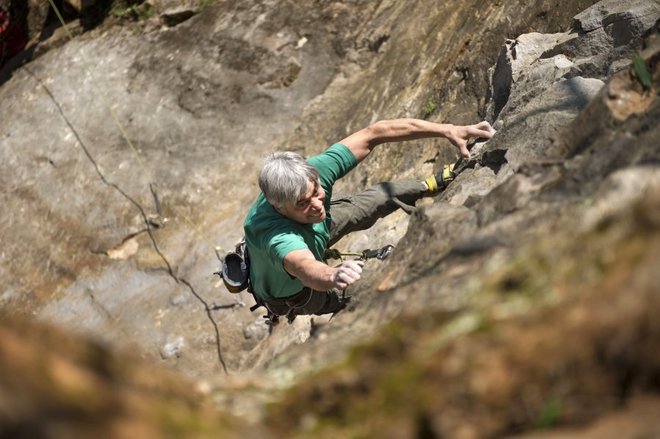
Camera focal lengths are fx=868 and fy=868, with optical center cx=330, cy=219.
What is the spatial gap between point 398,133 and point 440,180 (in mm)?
673

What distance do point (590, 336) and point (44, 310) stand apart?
26.8 feet

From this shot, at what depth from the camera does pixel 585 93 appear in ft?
18.4

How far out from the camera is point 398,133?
6102mm

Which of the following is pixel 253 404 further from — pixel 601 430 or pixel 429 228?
pixel 429 228

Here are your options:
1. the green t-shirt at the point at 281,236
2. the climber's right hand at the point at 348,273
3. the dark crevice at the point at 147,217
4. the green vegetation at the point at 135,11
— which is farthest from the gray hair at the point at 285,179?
the green vegetation at the point at 135,11

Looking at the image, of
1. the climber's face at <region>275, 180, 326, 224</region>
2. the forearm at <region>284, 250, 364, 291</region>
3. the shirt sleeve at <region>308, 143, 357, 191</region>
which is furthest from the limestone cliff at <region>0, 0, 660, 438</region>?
the shirt sleeve at <region>308, 143, 357, 191</region>

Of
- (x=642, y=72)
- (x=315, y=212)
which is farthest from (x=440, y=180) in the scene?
(x=642, y=72)

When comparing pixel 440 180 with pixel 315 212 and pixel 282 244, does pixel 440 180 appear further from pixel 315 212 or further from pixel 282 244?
pixel 282 244

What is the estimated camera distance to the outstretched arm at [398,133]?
6.07 metres

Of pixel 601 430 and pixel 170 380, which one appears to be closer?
pixel 601 430

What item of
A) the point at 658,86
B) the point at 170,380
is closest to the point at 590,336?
the point at 170,380

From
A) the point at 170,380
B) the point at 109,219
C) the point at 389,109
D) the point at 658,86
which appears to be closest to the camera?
the point at 170,380

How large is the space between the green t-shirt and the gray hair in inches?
7.0

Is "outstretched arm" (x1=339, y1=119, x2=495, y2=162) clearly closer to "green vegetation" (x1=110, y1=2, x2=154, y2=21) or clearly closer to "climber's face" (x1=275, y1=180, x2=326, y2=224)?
"climber's face" (x1=275, y1=180, x2=326, y2=224)
